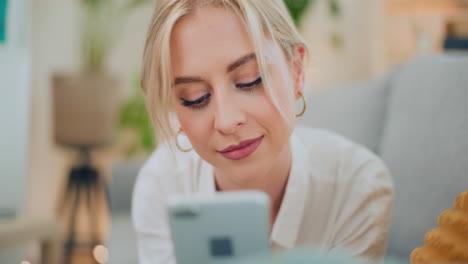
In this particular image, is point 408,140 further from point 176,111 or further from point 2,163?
point 2,163

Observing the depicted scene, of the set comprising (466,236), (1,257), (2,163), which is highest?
(466,236)

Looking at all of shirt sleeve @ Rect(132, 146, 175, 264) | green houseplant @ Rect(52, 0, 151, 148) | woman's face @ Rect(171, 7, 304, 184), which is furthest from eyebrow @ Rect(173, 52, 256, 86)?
green houseplant @ Rect(52, 0, 151, 148)

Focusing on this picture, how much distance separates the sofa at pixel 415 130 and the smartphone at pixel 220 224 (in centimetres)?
68

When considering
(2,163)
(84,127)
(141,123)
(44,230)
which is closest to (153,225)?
(44,230)

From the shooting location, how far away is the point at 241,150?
2.51 ft

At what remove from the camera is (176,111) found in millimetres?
812

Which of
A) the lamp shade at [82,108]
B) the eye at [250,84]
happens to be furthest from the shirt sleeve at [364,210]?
the lamp shade at [82,108]

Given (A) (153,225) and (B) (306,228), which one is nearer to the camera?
(B) (306,228)

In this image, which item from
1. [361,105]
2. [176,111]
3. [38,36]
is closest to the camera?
[176,111]

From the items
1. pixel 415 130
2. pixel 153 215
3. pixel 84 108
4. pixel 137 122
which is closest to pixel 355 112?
pixel 415 130

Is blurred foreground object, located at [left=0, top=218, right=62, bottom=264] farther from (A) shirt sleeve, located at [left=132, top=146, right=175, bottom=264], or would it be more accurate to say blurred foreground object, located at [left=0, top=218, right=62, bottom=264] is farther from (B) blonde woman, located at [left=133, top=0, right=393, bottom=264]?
(B) blonde woman, located at [left=133, top=0, right=393, bottom=264]

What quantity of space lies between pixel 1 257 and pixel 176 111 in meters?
0.45

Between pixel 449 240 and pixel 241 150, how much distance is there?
0.34m

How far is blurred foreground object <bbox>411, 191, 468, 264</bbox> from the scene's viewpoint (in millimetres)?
478
